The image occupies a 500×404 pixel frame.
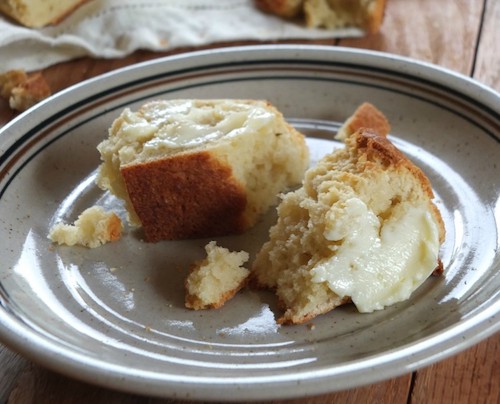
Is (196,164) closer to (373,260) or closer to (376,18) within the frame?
(373,260)

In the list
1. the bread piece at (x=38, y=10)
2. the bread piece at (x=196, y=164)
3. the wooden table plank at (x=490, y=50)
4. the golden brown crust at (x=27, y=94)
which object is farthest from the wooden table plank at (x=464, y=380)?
the bread piece at (x=38, y=10)

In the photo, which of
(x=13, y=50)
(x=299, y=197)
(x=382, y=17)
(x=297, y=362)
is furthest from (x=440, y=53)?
(x=297, y=362)

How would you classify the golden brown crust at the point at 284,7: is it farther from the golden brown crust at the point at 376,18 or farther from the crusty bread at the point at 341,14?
the golden brown crust at the point at 376,18

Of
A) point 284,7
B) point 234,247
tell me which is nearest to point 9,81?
point 284,7

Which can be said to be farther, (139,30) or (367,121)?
(139,30)

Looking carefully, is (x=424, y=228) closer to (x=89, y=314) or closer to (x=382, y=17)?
(x=89, y=314)

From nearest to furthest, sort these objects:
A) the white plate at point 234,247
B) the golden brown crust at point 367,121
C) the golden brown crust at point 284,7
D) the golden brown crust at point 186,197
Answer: the white plate at point 234,247, the golden brown crust at point 186,197, the golden brown crust at point 367,121, the golden brown crust at point 284,7
